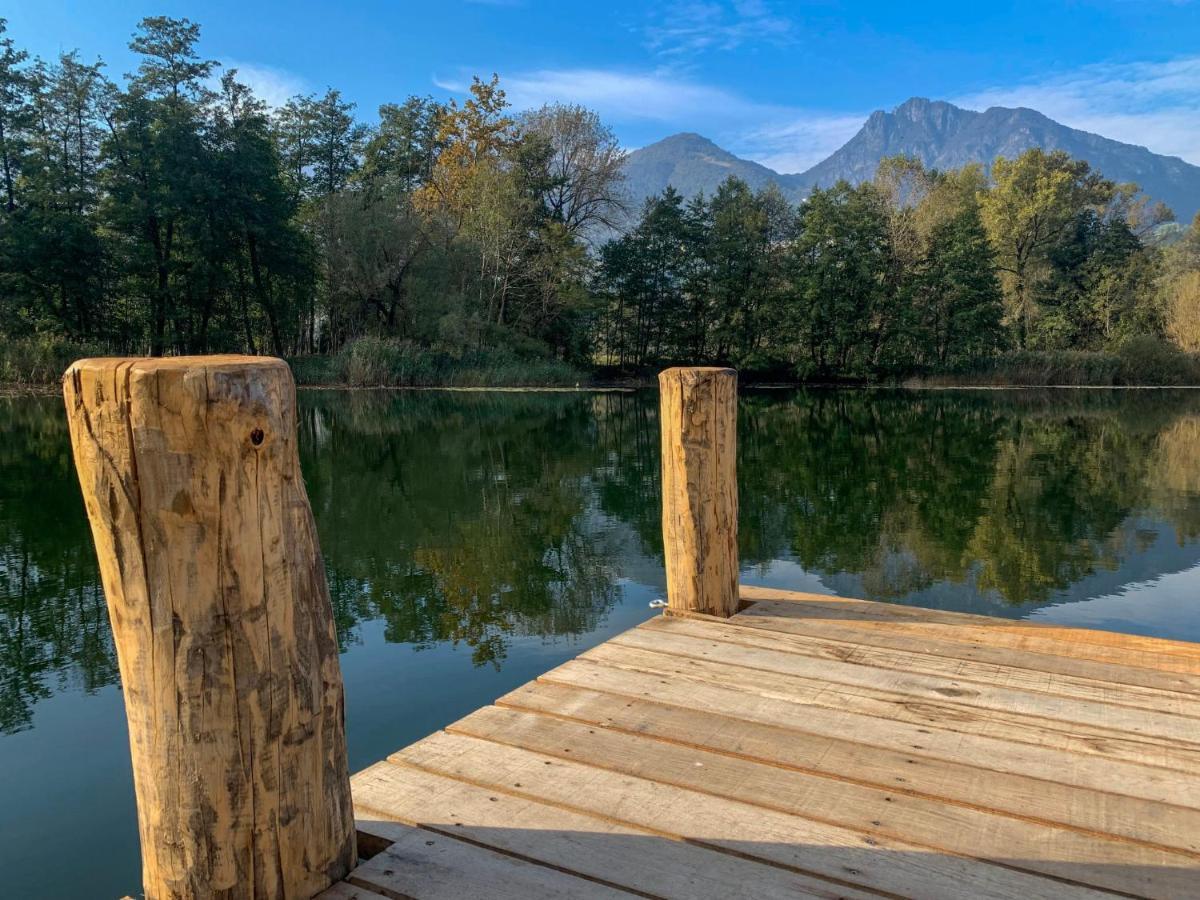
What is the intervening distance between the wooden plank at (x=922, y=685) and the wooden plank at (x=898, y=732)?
173 mm

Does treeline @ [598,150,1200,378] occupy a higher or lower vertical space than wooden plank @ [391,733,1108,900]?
higher

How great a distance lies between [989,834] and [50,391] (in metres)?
25.9

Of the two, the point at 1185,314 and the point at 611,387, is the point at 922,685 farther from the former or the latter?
the point at 1185,314

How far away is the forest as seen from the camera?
83.6ft

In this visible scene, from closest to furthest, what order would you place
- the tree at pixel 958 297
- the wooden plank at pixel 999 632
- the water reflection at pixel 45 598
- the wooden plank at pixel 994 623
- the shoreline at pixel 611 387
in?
the wooden plank at pixel 999 632
the wooden plank at pixel 994 623
the water reflection at pixel 45 598
the shoreline at pixel 611 387
the tree at pixel 958 297

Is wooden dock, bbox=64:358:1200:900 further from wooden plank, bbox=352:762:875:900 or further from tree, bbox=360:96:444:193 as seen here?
tree, bbox=360:96:444:193

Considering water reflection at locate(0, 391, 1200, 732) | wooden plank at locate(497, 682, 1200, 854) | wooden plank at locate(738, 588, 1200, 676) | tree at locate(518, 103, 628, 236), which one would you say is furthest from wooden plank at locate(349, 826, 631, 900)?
tree at locate(518, 103, 628, 236)

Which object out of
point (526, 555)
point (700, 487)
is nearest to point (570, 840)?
point (700, 487)

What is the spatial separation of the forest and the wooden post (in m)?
23.3

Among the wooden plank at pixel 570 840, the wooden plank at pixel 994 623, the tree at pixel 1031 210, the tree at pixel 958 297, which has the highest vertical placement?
the tree at pixel 1031 210

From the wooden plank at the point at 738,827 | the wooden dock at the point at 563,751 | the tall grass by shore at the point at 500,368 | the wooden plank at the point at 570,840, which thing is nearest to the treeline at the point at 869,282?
the tall grass by shore at the point at 500,368

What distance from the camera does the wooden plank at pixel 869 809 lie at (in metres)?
1.59

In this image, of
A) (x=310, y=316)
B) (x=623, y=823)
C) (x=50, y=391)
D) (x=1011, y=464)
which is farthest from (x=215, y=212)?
(x=623, y=823)

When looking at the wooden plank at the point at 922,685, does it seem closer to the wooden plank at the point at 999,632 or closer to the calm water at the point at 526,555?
the wooden plank at the point at 999,632
